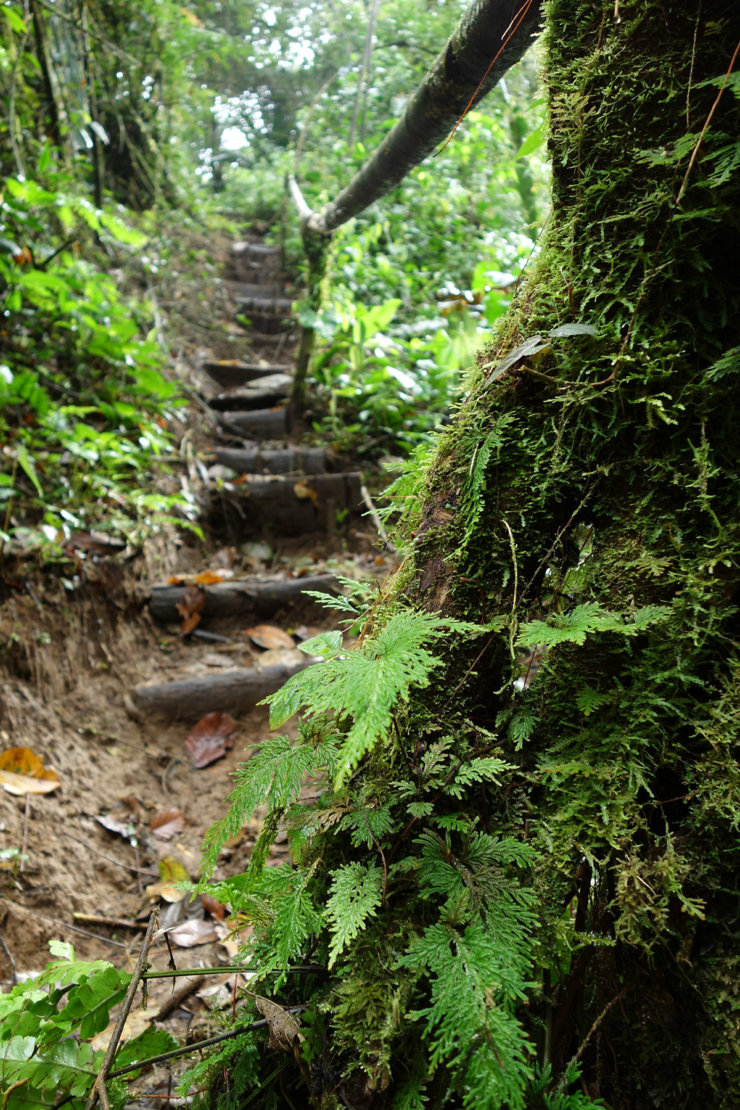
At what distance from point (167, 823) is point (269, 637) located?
1211mm

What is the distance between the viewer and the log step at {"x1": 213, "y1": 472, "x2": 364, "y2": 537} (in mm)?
4336

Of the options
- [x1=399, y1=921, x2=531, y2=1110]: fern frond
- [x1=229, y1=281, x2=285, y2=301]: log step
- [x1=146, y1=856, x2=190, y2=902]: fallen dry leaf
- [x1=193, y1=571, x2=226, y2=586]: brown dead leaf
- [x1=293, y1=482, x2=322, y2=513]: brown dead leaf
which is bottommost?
[x1=146, y1=856, x2=190, y2=902]: fallen dry leaf

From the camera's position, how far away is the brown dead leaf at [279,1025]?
0.93 m

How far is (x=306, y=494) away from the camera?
4309 millimetres

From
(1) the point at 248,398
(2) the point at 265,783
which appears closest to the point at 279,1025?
(2) the point at 265,783

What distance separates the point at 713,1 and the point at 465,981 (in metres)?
1.42

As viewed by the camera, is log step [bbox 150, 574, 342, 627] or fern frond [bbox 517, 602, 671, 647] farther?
log step [bbox 150, 574, 342, 627]

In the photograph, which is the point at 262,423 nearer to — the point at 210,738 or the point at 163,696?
the point at 163,696

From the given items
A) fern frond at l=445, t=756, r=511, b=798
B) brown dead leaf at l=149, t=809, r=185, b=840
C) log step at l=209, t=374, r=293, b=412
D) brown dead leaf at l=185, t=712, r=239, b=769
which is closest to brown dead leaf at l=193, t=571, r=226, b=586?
brown dead leaf at l=185, t=712, r=239, b=769

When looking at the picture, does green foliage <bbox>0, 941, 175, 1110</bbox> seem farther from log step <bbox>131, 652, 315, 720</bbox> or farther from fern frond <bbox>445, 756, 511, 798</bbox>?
log step <bbox>131, 652, 315, 720</bbox>

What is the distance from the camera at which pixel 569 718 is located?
99cm

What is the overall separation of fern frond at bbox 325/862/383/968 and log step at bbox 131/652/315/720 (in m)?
2.09

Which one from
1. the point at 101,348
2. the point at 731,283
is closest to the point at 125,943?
the point at 731,283

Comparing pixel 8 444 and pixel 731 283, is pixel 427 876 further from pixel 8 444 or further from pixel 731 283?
pixel 8 444
